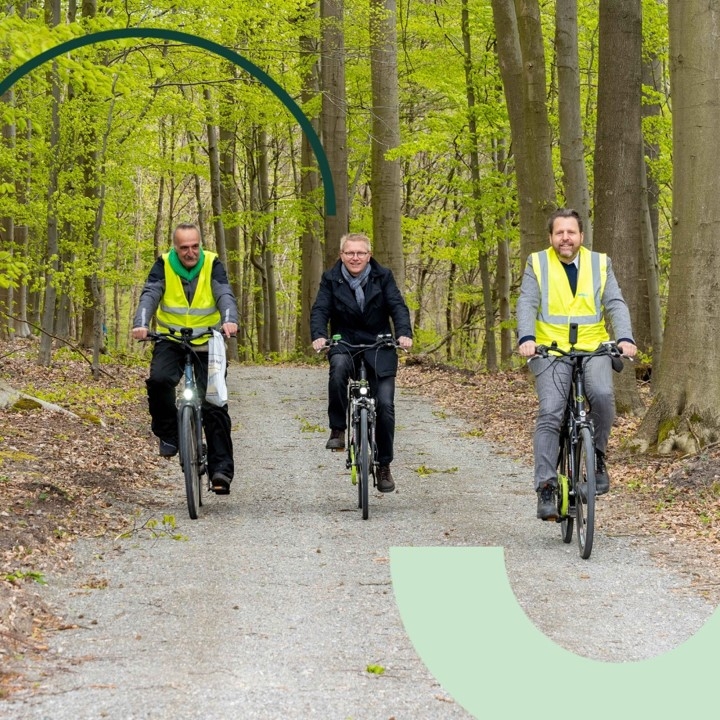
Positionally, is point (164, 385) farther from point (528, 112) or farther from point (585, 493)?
point (528, 112)

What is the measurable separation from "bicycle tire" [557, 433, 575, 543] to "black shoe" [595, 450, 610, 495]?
17cm

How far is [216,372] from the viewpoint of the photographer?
8.38 meters

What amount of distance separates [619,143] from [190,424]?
7.36m

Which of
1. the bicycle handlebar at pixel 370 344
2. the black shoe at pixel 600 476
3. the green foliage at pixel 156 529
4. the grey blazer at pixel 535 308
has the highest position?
the grey blazer at pixel 535 308

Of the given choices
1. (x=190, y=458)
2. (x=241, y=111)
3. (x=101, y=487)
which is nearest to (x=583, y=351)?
(x=190, y=458)

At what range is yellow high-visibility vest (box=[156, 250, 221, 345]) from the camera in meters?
8.51

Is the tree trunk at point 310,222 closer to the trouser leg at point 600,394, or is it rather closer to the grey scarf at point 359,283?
the grey scarf at point 359,283

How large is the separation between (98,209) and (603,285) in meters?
12.5

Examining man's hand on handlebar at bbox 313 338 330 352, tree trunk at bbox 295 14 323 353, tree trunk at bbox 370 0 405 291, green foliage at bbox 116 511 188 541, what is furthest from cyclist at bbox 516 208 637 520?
tree trunk at bbox 295 14 323 353

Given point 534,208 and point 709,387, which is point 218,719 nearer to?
point 709,387

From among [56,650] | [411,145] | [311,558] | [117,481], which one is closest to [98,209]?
[411,145]

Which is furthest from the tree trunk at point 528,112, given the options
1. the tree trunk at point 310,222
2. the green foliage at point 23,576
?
the green foliage at point 23,576

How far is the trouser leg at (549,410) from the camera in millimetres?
7160

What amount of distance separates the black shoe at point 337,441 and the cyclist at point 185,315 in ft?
2.74
